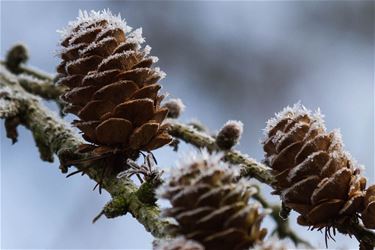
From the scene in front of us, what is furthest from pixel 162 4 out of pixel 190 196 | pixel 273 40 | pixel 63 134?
pixel 190 196

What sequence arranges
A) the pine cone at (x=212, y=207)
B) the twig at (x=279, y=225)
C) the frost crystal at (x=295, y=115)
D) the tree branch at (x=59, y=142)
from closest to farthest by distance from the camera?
the pine cone at (x=212, y=207)
the tree branch at (x=59, y=142)
the frost crystal at (x=295, y=115)
the twig at (x=279, y=225)

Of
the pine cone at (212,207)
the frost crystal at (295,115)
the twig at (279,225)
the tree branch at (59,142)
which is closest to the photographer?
the pine cone at (212,207)

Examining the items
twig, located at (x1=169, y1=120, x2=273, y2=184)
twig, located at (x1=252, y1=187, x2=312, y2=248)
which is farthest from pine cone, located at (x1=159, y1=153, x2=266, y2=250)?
twig, located at (x1=252, y1=187, x2=312, y2=248)

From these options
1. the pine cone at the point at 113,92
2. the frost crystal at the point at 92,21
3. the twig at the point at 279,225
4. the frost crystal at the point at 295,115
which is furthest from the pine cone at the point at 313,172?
the twig at the point at 279,225

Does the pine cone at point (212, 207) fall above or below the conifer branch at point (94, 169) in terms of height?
below

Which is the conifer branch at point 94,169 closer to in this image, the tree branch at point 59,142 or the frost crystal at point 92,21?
the tree branch at point 59,142

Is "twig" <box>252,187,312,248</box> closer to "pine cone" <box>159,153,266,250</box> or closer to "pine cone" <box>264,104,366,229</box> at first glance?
"pine cone" <box>264,104,366,229</box>

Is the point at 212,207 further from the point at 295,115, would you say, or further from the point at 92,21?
the point at 92,21
